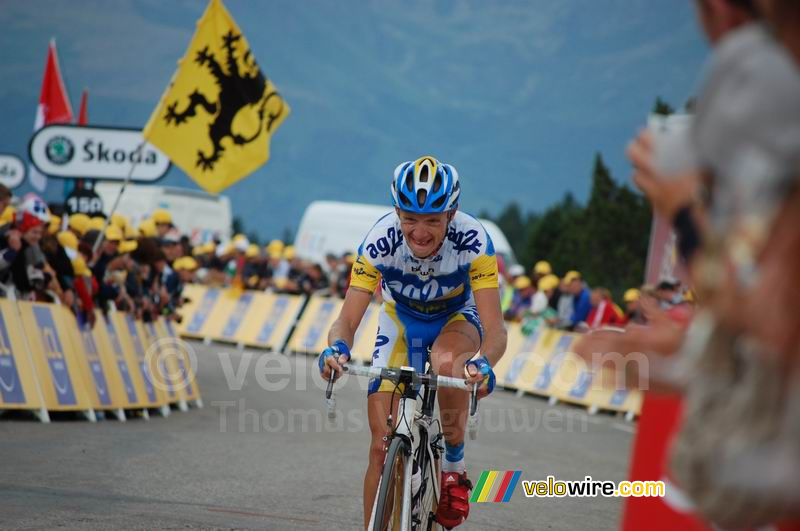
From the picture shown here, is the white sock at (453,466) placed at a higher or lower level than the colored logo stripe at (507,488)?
higher

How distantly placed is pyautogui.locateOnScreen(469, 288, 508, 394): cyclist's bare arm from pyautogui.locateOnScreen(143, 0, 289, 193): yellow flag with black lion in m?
9.29

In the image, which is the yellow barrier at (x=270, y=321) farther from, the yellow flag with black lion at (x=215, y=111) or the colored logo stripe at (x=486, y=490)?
the colored logo stripe at (x=486, y=490)

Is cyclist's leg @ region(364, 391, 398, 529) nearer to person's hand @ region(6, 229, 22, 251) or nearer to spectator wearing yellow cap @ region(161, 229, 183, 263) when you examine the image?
person's hand @ region(6, 229, 22, 251)

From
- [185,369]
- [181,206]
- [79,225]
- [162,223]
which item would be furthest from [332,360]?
[181,206]

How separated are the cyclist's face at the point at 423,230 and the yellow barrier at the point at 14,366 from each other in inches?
247

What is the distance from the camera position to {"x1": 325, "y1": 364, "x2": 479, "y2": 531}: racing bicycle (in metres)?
5.12

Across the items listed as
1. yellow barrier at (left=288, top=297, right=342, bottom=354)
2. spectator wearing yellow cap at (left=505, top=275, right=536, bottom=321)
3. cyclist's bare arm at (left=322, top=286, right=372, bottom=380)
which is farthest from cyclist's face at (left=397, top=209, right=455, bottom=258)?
yellow barrier at (left=288, top=297, right=342, bottom=354)

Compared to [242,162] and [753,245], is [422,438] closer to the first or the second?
[753,245]

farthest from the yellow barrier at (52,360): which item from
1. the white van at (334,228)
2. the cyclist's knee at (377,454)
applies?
the white van at (334,228)

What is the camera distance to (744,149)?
6.10 ft

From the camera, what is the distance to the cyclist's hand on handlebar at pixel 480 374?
17.5 feet

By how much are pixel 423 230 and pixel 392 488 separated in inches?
59.7

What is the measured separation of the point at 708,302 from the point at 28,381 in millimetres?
10258

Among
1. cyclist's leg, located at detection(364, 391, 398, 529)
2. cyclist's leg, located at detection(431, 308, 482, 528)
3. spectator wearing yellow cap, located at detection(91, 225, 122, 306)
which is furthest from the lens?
spectator wearing yellow cap, located at detection(91, 225, 122, 306)
